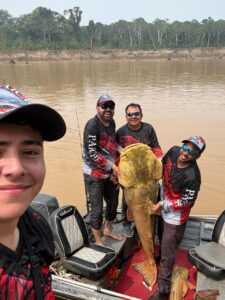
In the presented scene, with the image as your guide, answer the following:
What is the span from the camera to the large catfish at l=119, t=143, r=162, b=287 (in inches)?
140

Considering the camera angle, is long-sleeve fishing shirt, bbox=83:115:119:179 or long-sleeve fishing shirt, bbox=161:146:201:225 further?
long-sleeve fishing shirt, bbox=83:115:119:179

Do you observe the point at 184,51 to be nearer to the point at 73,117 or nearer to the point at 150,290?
the point at 73,117

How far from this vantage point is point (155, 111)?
627 inches

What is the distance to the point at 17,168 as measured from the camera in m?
1.05

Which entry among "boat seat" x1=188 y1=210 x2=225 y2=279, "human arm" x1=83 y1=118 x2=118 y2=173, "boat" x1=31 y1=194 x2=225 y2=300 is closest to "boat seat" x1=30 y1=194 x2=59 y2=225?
"boat" x1=31 y1=194 x2=225 y2=300

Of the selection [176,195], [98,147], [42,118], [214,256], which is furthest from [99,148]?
[42,118]

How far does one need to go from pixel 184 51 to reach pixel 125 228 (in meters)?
66.1

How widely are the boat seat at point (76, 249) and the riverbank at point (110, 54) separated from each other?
Result: 2262 inches

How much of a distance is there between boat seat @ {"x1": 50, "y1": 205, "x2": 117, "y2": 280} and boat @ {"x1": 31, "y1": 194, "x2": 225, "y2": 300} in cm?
1

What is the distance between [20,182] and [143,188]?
2.70 meters

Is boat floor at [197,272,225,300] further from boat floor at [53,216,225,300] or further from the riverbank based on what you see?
the riverbank

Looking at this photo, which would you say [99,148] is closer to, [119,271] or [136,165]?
[136,165]

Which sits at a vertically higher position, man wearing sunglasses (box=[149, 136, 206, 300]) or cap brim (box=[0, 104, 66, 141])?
cap brim (box=[0, 104, 66, 141])

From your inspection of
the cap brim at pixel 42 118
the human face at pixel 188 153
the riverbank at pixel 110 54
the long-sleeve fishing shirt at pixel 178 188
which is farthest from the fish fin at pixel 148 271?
the riverbank at pixel 110 54
